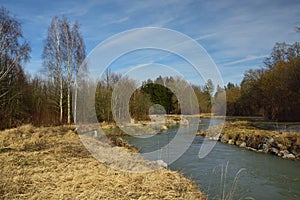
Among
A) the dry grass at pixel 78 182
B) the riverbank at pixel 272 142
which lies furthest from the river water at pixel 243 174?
the dry grass at pixel 78 182

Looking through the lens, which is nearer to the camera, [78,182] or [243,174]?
[78,182]

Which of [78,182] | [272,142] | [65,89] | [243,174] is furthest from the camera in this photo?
[65,89]

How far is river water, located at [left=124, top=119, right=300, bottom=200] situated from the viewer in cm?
524

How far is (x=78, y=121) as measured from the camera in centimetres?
1577

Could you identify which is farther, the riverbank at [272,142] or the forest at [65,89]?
the forest at [65,89]

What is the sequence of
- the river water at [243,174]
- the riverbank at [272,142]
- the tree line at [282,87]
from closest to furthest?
the river water at [243,174] → the riverbank at [272,142] → the tree line at [282,87]

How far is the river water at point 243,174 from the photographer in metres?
5.24

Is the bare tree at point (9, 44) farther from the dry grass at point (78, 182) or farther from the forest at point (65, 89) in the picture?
the dry grass at point (78, 182)

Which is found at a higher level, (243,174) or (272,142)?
(272,142)

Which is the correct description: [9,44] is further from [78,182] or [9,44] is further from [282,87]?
[282,87]

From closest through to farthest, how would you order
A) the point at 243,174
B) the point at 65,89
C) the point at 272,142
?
the point at 243,174 → the point at 272,142 → the point at 65,89

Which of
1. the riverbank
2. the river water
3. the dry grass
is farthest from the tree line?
the dry grass

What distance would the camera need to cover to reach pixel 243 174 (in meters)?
6.88

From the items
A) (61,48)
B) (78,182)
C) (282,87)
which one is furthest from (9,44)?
(282,87)
